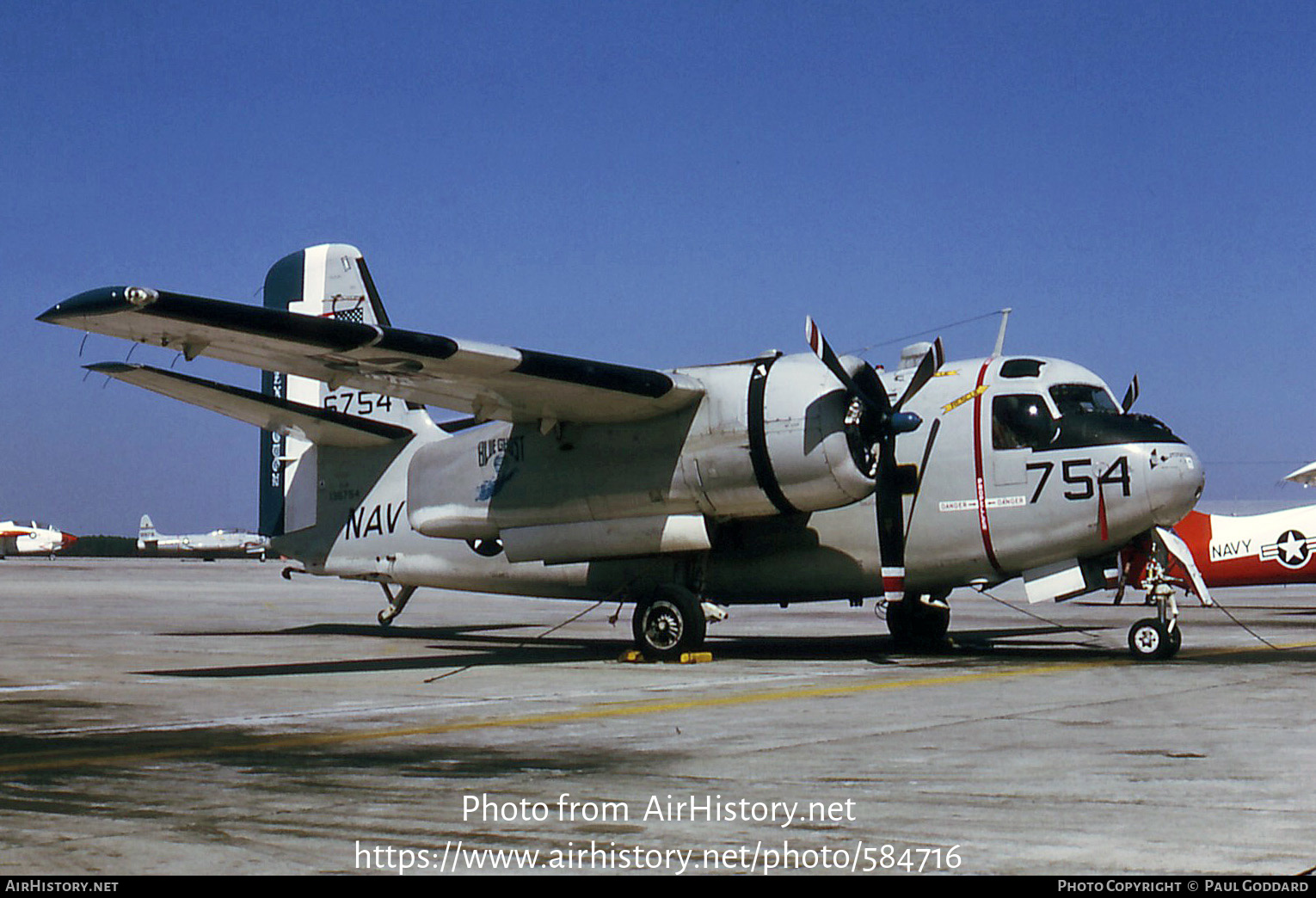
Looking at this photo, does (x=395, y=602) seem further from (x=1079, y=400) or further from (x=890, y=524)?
(x=1079, y=400)

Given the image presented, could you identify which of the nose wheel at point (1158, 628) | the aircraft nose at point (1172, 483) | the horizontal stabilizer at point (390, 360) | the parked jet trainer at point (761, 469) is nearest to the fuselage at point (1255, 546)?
the nose wheel at point (1158, 628)

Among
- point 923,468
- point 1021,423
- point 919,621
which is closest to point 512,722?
point 923,468

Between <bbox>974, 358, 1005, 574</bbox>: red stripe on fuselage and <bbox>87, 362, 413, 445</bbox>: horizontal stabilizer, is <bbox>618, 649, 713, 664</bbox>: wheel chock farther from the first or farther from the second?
<bbox>87, 362, 413, 445</bbox>: horizontal stabilizer

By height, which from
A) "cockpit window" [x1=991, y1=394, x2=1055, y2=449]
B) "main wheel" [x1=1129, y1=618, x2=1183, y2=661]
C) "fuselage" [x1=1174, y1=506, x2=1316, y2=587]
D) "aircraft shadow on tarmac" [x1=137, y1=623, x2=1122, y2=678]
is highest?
"cockpit window" [x1=991, y1=394, x2=1055, y2=449]

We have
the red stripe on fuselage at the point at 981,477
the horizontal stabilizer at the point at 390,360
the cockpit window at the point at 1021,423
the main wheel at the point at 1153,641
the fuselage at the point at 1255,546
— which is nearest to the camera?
the horizontal stabilizer at the point at 390,360

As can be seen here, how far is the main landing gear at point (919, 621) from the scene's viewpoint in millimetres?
18984

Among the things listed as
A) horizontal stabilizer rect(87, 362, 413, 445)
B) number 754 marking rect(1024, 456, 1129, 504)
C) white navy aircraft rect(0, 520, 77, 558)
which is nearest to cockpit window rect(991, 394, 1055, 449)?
number 754 marking rect(1024, 456, 1129, 504)

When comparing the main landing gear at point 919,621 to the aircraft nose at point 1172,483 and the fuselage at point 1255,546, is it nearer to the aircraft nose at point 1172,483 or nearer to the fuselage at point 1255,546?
the aircraft nose at point 1172,483

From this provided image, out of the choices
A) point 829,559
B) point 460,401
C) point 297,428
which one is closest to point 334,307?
point 297,428

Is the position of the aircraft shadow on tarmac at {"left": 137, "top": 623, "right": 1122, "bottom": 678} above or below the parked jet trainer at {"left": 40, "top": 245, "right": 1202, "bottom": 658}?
below

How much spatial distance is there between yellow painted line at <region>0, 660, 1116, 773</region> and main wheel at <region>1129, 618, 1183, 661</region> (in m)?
0.92

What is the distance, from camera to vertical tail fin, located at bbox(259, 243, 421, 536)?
22047mm

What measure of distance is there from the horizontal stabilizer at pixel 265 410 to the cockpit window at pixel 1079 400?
1006 cm

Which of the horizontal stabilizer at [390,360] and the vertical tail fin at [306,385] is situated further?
the vertical tail fin at [306,385]
